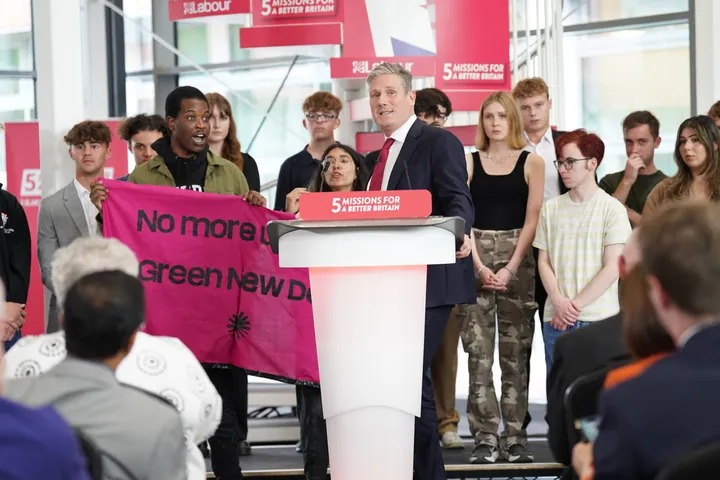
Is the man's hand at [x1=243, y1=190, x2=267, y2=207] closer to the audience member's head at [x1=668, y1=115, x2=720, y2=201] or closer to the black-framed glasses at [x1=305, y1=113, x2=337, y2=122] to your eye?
the black-framed glasses at [x1=305, y1=113, x2=337, y2=122]

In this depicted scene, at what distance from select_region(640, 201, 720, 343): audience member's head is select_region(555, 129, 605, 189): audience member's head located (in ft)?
10.5

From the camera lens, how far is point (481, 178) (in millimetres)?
5398

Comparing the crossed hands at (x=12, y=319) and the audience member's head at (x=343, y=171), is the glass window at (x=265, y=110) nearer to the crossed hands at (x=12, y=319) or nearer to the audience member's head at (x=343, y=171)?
the crossed hands at (x=12, y=319)

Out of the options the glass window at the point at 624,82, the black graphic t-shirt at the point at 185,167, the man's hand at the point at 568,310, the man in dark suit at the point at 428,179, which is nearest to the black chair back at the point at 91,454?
the man in dark suit at the point at 428,179

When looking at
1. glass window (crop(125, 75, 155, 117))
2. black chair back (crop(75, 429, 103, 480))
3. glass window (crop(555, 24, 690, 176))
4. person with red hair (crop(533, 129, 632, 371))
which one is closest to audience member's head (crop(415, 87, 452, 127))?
person with red hair (crop(533, 129, 632, 371))

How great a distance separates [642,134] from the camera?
586 cm

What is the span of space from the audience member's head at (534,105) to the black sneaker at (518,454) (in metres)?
1.46

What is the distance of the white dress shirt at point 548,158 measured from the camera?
575 centimetres

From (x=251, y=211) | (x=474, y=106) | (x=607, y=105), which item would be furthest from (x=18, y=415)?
(x=607, y=105)

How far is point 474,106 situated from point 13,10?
6.92m

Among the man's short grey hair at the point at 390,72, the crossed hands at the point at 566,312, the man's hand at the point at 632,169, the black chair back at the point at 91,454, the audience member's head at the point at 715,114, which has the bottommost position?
the crossed hands at the point at 566,312

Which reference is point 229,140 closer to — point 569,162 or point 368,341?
point 569,162

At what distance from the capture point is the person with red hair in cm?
510

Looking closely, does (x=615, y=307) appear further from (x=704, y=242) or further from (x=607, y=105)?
(x=607, y=105)
